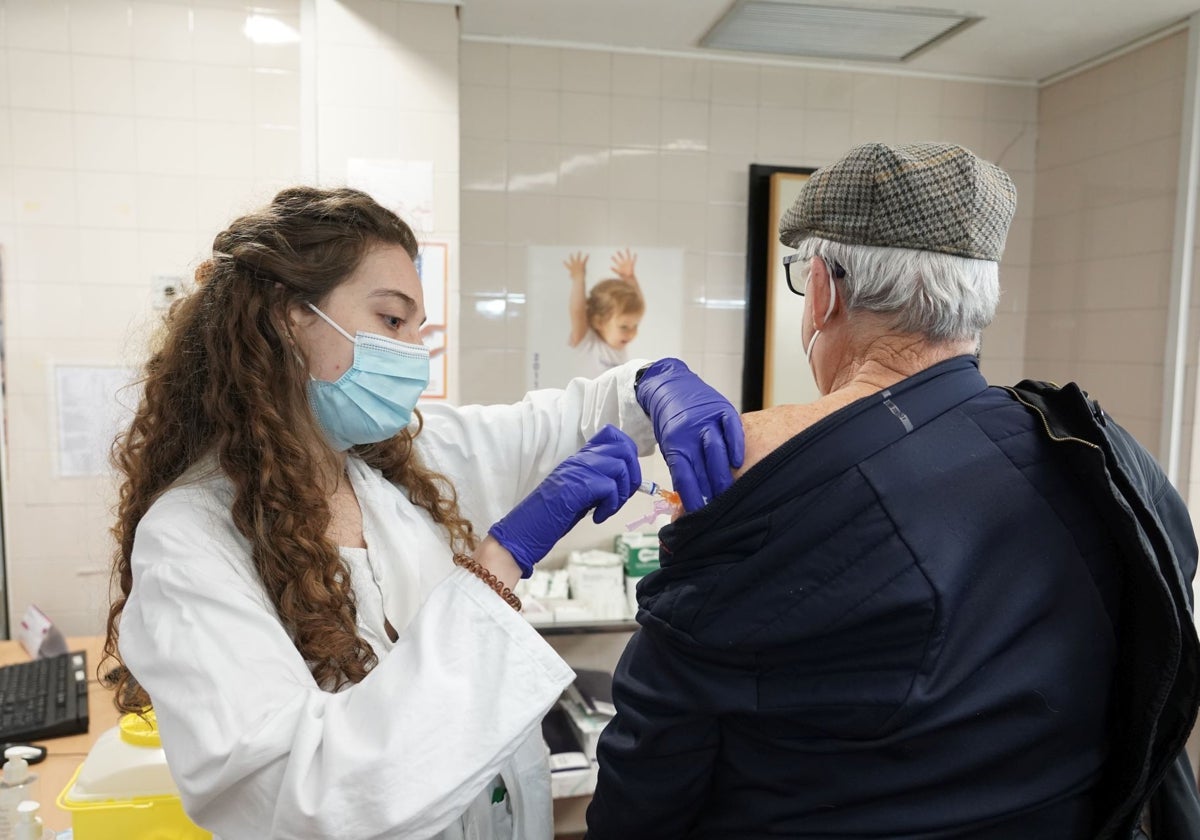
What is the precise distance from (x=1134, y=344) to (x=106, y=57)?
3369 millimetres

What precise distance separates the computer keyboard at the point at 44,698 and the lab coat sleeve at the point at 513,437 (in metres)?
1.06

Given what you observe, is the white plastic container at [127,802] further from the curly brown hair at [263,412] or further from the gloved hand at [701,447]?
the gloved hand at [701,447]

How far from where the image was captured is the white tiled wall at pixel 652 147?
2840 millimetres

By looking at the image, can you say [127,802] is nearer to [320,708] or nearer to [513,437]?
[320,708]

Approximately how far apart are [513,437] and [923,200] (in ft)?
2.90

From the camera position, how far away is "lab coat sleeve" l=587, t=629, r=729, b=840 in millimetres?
891

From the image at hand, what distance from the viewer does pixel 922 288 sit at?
91cm

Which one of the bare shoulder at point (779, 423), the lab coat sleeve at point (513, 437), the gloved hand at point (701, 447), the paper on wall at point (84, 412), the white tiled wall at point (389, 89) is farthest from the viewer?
the paper on wall at point (84, 412)

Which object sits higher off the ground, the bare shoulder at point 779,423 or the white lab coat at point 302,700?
the bare shoulder at point 779,423

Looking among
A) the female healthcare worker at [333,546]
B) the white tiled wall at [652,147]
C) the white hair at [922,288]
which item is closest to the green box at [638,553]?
the white tiled wall at [652,147]

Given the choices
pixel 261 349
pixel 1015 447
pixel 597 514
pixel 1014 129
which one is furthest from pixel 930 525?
pixel 1014 129

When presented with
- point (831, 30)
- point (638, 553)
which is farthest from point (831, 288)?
point (831, 30)

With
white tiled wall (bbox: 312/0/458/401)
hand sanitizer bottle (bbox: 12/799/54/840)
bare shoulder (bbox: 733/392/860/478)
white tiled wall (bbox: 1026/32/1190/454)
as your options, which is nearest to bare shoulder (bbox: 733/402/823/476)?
bare shoulder (bbox: 733/392/860/478)

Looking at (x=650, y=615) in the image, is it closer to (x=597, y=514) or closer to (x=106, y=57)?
(x=597, y=514)
